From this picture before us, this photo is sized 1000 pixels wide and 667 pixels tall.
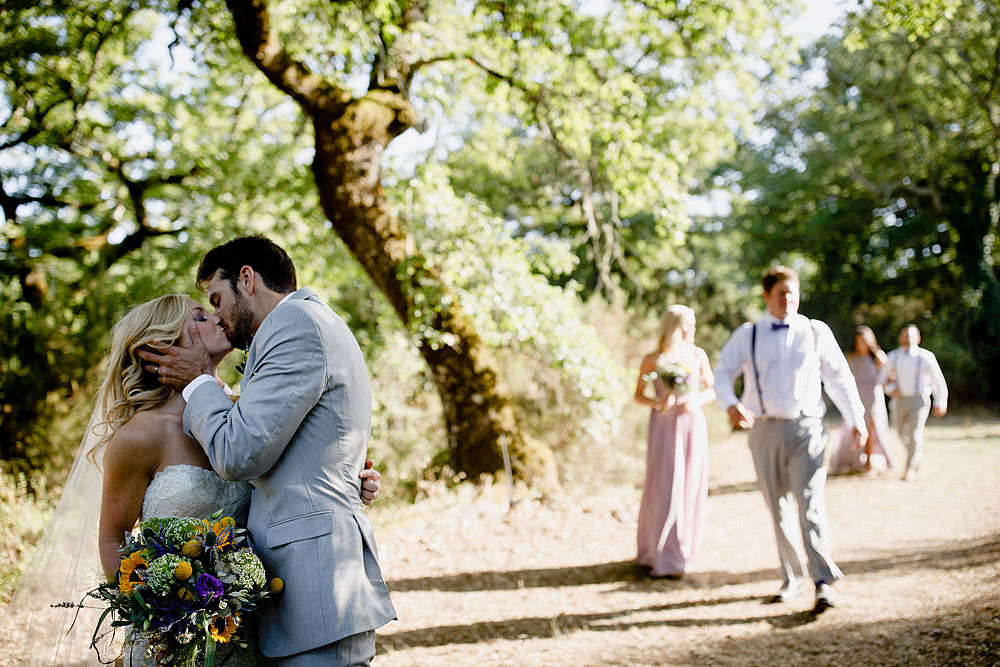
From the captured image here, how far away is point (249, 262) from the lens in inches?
111

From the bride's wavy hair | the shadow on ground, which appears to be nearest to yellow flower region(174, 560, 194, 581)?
the bride's wavy hair

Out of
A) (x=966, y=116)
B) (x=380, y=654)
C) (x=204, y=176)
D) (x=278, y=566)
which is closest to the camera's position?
(x=278, y=566)

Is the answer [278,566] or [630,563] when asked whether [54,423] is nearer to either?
[630,563]

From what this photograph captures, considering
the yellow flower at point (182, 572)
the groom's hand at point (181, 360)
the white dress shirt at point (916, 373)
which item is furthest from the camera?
the white dress shirt at point (916, 373)

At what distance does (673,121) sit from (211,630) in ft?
34.2

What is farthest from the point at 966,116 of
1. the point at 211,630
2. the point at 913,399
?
the point at 211,630

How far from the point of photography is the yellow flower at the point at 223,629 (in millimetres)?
2246

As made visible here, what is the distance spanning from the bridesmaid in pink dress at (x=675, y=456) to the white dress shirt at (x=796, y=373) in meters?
1.06

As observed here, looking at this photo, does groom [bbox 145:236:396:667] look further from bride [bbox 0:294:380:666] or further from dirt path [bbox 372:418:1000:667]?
dirt path [bbox 372:418:1000:667]

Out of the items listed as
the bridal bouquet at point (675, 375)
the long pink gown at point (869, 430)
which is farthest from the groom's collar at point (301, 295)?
the long pink gown at point (869, 430)

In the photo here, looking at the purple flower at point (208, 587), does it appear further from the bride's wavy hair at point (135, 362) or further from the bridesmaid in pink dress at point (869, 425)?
the bridesmaid in pink dress at point (869, 425)

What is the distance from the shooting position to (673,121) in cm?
1095

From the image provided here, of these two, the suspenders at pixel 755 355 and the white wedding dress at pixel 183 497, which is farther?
the suspenders at pixel 755 355

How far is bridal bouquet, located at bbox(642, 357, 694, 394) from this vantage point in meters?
6.72
